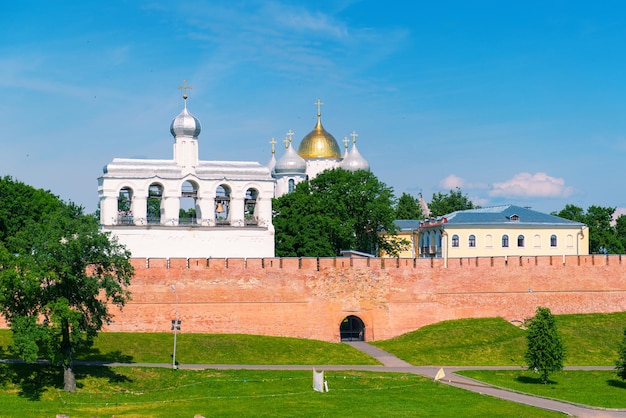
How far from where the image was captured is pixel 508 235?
63344mm

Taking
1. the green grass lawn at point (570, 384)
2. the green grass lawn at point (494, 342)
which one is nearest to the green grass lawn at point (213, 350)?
the green grass lawn at point (494, 342)

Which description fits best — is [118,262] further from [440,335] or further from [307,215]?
[307,215]

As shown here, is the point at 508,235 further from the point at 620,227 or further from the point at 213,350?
the point at 213,350

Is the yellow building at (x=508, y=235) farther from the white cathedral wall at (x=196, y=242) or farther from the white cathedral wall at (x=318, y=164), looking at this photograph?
the white cathedral wall at (x=318, y=164)

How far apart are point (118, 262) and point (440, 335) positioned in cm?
1588

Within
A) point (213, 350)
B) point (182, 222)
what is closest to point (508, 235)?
point (182, 222)

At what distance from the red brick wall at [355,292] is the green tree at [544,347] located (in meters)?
8.92

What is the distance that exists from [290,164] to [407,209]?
1714cm

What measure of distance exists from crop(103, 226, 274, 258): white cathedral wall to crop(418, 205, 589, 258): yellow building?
15.9 m

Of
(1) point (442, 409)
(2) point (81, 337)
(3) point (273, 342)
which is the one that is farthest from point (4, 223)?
(1) point (442, 409)

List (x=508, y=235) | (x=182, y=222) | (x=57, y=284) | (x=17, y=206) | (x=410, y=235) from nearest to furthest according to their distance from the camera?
1. (x=57, y=284)
2. (x=182, y=222)
3. (x=17, y=206)
4. (x=508, y=235)
5. (x=410, y=235)

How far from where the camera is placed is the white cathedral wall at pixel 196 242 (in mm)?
49188

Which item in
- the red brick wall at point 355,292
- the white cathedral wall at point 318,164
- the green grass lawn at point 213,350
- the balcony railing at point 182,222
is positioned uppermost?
the white cathedral wall at point 318,164

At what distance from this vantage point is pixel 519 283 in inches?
1969
